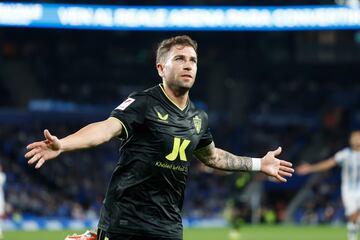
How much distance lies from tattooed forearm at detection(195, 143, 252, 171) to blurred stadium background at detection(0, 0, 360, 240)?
23.1 meters

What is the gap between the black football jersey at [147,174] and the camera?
5.94m

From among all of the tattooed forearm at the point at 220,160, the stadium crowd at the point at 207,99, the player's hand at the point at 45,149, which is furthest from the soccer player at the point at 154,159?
the stadium crowd at the point at 207,99

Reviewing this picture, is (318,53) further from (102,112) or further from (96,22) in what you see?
(96,22)

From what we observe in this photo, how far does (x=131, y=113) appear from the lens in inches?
230

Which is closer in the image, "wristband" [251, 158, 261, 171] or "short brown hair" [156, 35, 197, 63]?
"short brown hair" [156, 35, 197, 63]

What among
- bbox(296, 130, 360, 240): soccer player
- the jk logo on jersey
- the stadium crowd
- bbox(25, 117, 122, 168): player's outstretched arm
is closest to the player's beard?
the jk logo on jersey

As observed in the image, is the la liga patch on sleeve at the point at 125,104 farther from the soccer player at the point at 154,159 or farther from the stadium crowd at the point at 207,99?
the stadium crowd at the point at 207,99

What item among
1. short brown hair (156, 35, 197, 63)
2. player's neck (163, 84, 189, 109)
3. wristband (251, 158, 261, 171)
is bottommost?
wristband (251, 158, 261, 171)

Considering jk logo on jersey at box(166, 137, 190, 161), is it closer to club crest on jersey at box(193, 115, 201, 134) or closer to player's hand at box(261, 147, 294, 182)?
club crest on jersey at box(193, 115, 201, 134)

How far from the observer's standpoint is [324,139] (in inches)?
1382

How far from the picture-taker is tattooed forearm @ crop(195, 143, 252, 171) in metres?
6.70

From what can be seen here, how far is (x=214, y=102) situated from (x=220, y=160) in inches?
1178

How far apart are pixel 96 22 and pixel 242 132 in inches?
451

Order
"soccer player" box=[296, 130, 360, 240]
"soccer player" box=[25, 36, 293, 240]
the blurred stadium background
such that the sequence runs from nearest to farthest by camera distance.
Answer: "soccer player" box=[25, 36, 293, 240], "soccer player" box=[296, 130, 360, 240], the blurred stadium background
